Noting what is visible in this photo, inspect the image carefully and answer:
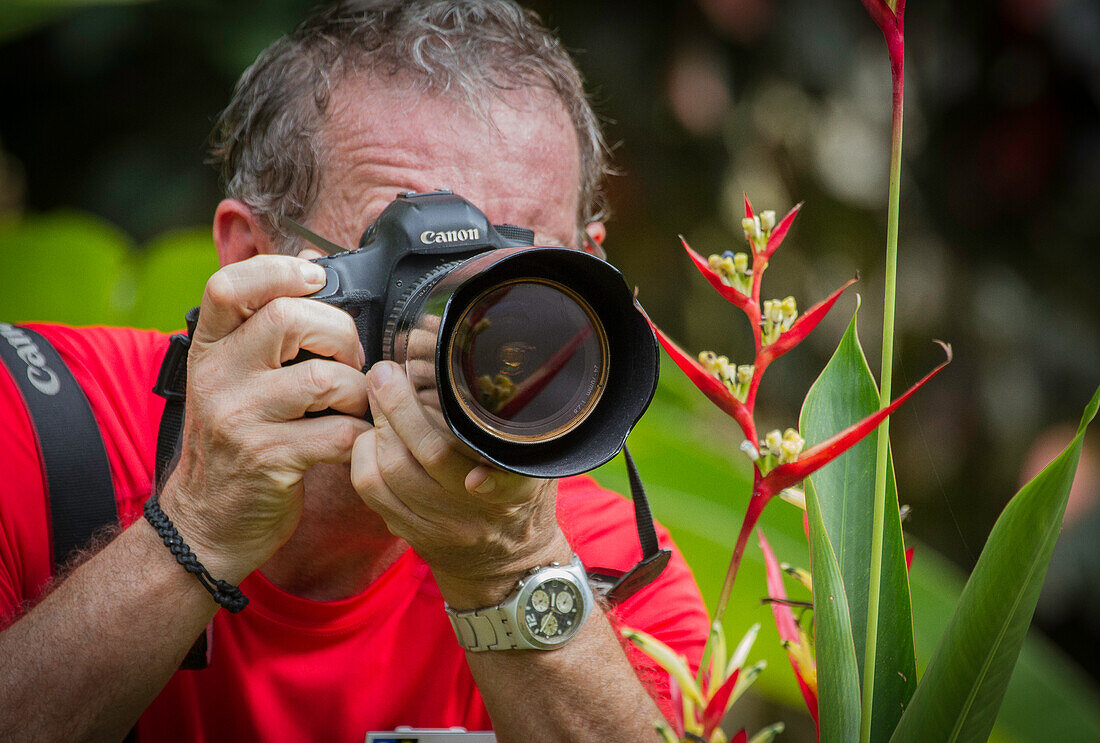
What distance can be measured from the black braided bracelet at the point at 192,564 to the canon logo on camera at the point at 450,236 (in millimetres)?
250

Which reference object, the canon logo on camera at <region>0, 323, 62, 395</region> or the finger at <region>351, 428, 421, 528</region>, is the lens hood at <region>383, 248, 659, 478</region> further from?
the canon logo on camera at <region>0, 323, 62, 395</region>

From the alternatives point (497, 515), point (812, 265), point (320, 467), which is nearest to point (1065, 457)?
point (497, 515)

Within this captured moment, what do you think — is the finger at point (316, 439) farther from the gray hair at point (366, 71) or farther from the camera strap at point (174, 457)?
the gray hair at point (366, 71)

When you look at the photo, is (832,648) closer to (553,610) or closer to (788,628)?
(788,628)

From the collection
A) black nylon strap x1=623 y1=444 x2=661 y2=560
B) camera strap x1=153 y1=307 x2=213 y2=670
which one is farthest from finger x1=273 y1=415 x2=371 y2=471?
black nylon strap x1=623 y1=444 x2=661 y2=560

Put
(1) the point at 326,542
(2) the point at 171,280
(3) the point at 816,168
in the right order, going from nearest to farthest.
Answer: (1) the point at 326,542, (2) the point at 171,280, (3) the point at 816,168

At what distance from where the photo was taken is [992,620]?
35 centimetres

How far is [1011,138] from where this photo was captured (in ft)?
4.80

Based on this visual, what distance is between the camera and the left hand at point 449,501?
492 millimetres

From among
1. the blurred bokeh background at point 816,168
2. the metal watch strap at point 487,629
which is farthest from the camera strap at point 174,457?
the blurred bokeh background at point 816,168

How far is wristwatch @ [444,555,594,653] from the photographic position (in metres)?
0.56

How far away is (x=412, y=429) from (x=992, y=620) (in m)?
0.30

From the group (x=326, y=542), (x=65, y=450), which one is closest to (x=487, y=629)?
(x=326, y=542)

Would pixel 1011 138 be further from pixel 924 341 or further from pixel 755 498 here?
pixel 755 498
